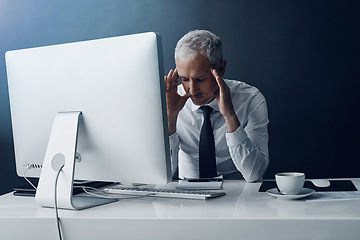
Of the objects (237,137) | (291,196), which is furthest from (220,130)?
(291,196)

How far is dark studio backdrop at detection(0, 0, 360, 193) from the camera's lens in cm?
296

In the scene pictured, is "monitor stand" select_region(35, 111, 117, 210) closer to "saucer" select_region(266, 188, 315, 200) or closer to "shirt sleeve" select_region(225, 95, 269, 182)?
"saucer" select_region(266, 188, 315, 200)

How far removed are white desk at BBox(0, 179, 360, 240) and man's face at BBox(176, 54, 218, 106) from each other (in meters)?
0.86

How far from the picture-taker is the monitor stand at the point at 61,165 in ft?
4.18

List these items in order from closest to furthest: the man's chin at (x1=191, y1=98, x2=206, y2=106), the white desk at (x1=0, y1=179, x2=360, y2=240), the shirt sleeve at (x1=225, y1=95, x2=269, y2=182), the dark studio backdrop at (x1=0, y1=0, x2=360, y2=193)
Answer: the white desk at (x1=0, y1=179, x2=360, y2=240) < the shirt sleeve at (x1=225, y1=95, x2=269, y2=182) < the man's chin at (x1=191, y1=98, x2=206, y2=106) < the dark studio backdrop at (x1=0, y1=0, x2=360, y2=193)

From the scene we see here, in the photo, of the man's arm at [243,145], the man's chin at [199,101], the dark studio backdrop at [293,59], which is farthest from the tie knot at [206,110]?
the dark studio backdrop at [293,59]

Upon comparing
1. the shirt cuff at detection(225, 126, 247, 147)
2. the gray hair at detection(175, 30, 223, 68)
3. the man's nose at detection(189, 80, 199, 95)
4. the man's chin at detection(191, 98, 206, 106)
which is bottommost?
the shirt cuff at detection(225, 126, 247, 147)

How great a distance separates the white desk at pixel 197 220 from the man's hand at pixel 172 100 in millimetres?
778

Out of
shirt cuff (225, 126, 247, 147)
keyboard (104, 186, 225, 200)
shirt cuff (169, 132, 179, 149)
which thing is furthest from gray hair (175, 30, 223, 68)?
keyboard (104, 186, 225, 200)

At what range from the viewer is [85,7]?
3.28 m

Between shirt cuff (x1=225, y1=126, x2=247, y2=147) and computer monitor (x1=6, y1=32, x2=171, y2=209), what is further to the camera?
shirt cuff (x1=225, y1=126, x2=247, y2=147)

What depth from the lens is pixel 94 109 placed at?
1.29m

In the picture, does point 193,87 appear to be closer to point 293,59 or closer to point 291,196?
point 291,196

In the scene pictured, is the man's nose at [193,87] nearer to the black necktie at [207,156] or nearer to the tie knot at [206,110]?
the tie knot at [206,110]
